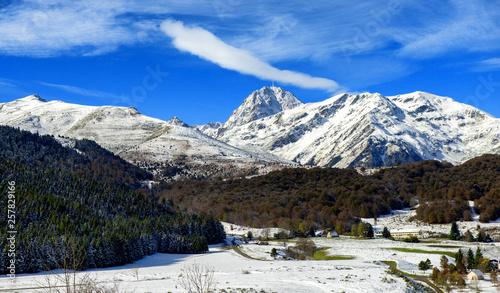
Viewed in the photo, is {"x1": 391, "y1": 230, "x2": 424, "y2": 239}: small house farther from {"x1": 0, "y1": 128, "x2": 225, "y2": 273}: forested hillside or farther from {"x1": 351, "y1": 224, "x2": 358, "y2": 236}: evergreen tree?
{"x1": 0, "y1": 128, "x2": 225, "y2": 273}: forested hillside

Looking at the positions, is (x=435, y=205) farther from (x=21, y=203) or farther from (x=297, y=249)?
(x=21, y=203)

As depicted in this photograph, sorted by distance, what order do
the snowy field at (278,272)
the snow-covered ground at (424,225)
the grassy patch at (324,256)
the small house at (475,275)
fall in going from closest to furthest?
the snowy field at (278,272) < the small house at (475,275) < the grassy patch at (324,256) < the snow-covered ground at (424,225)

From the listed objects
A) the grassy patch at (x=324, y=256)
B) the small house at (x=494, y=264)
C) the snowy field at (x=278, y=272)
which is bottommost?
the small house at (x=494, y=264)

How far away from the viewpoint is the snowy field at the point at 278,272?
166 feet

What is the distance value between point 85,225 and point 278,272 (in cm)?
4982

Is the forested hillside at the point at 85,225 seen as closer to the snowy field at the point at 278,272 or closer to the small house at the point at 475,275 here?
the snowy field at the point at 278,272

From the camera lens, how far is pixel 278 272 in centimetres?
6259

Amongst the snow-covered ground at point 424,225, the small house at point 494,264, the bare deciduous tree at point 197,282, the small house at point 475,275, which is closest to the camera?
the bare deciduous tree at point 197,282

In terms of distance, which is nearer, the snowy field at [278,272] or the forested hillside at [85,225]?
the snowy field at [278,272]

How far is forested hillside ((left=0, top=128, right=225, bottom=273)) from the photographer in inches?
2773

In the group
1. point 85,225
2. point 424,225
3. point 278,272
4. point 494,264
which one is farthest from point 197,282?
point 424,225

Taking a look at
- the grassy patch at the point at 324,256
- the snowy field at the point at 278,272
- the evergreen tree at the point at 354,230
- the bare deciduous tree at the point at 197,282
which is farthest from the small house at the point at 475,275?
the evergreen tree at the point at 354,230

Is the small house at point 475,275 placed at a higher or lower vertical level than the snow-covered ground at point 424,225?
lower

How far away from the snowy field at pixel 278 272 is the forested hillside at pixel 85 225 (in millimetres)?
4564
